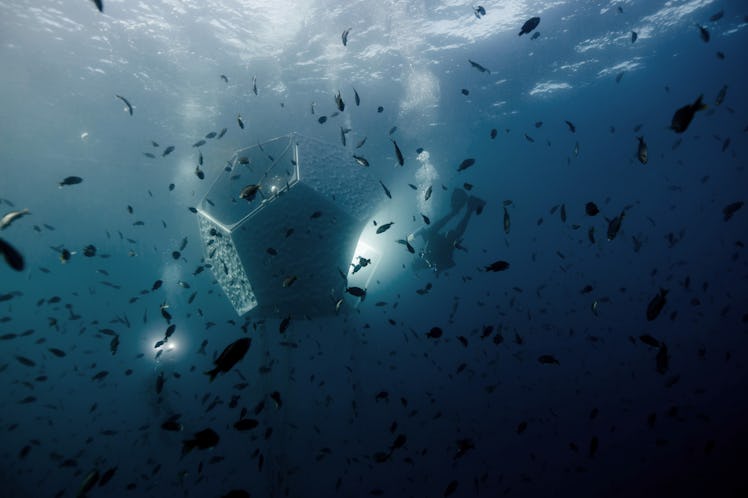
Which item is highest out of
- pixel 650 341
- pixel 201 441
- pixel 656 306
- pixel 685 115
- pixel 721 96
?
pixel 721 96

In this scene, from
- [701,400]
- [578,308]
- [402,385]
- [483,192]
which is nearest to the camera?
[701,400]

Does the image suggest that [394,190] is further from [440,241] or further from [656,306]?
[656,306]

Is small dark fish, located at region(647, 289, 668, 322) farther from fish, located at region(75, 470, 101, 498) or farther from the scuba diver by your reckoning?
the scuba diver

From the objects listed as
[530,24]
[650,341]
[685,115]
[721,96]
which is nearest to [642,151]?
[685,115]

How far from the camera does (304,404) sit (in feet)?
89.4

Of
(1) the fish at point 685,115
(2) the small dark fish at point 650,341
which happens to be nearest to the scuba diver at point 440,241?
(2) the small dark fish at point 650,341

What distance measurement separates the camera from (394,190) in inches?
1065

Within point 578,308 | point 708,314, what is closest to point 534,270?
point 578,308

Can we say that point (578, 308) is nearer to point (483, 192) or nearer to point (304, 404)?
point (483, 192)

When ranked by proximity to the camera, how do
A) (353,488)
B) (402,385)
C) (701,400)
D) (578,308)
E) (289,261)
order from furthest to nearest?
(578,308)
(402,385)
(701,400)
(353,488)
(289,261)


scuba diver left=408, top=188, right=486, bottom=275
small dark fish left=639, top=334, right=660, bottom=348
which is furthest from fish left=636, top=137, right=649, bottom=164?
scuba diver left=408, top=188, right=486, bottom=275

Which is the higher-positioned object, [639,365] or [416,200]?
[416,200]

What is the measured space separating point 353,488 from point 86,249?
1847cm

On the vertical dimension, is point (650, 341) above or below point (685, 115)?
below
